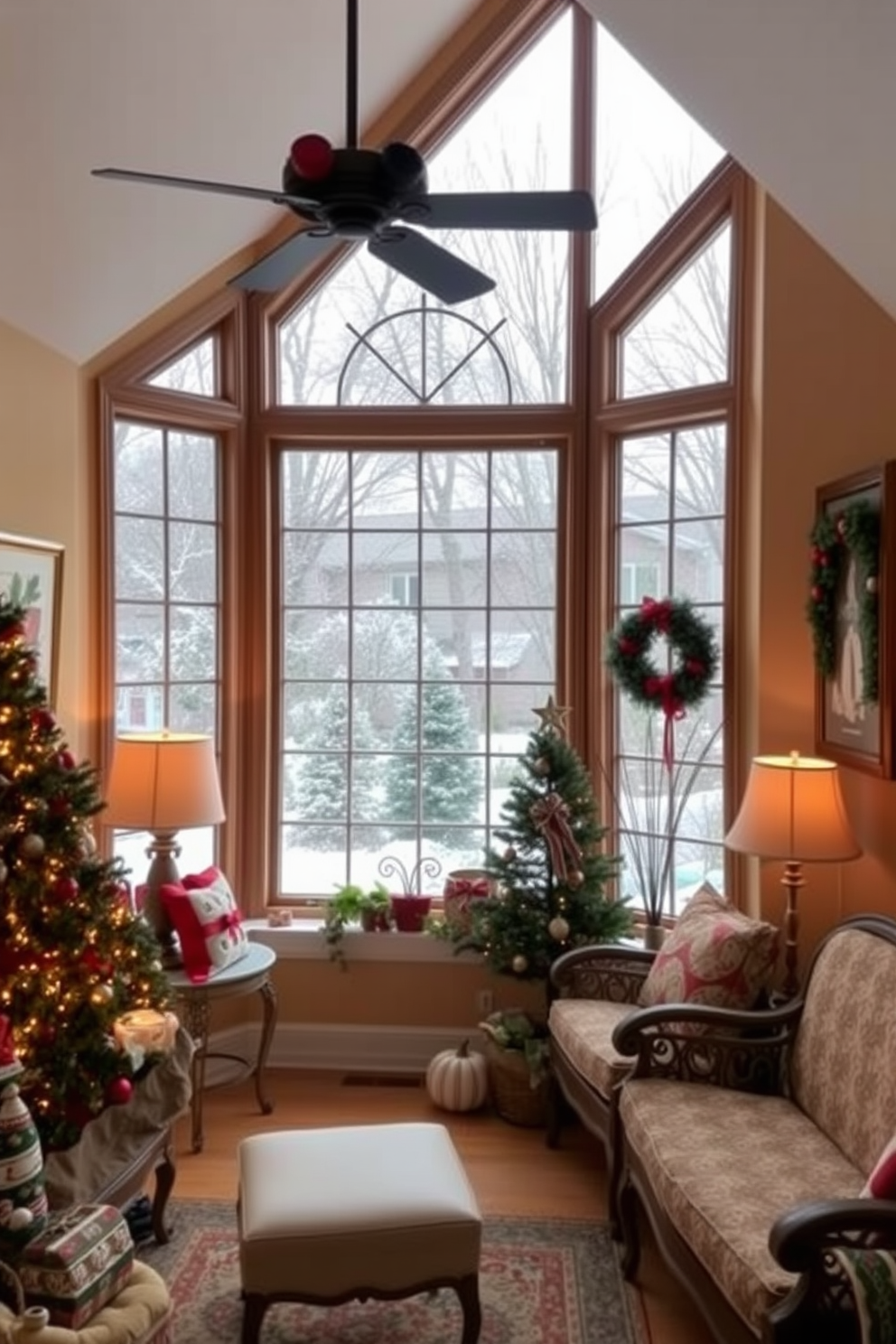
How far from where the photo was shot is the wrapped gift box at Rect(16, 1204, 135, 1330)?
2.12m

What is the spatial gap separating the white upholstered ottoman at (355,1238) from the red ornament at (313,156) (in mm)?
2348

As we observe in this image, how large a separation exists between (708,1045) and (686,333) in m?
2.70

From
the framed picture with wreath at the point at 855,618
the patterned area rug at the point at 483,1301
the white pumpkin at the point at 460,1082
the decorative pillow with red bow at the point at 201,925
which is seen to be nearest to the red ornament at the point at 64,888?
the decorative pillow with red bow at the point at 201,925

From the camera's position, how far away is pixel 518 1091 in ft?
12.8

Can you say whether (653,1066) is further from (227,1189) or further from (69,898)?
(69,898)

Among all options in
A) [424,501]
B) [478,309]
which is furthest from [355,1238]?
[478,309]

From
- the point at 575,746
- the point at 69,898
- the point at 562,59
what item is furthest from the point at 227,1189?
the point at 562,59

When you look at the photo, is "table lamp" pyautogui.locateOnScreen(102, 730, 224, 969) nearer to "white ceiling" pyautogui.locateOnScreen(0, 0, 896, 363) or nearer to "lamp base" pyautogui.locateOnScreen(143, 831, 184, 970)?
"lamp base" pyautogui.locateOnScreen(143, 831, 184, 970)

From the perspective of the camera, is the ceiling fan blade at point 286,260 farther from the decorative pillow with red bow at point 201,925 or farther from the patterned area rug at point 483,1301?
the patterned area rug at point 483,1301

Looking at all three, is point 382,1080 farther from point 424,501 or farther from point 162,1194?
point 424,501

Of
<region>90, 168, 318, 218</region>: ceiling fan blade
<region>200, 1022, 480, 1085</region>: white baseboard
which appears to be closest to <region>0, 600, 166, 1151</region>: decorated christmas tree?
<region>90, 168, 318, 218</region>: ceiling fan blade

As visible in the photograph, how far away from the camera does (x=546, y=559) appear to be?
4.55 metres

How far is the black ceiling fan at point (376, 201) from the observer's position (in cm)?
229

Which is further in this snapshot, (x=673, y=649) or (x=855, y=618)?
(x=673, y=649)
